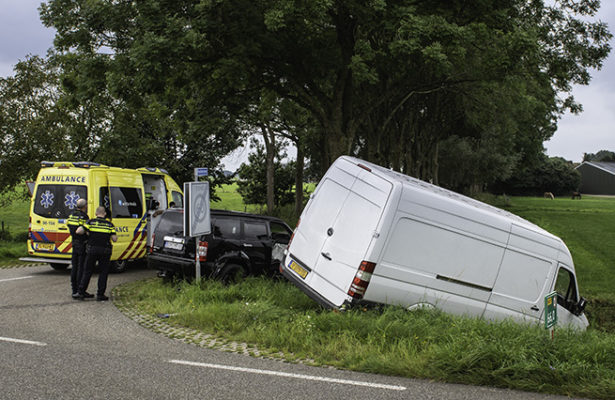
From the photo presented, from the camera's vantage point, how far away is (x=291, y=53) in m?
16.7

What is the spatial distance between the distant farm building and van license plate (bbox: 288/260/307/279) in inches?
4148

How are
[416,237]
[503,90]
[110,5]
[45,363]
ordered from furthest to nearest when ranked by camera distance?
[503,90] < [110,5] < [416,237] < [45,363]

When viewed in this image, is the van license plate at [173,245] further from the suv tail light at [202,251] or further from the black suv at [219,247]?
the suv tail light at [202,251]

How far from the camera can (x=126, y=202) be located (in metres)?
14.4

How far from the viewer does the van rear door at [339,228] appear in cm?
791

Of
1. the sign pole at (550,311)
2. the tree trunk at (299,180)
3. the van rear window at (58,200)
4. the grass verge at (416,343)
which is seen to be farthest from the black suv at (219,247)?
the tree trunk at (299,180)

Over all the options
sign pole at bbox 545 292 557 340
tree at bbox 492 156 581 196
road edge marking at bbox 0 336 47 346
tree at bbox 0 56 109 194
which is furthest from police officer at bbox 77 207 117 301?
tree at bbox 492 156 581 196

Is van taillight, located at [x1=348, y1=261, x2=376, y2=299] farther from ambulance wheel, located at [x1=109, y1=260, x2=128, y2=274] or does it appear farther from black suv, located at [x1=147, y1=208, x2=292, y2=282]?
ambulance wheel, located at [x1=109, y1=260, x2=128, y2=274]

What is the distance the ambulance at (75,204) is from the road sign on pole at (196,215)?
2426 millimetres

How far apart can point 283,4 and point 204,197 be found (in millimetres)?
5590

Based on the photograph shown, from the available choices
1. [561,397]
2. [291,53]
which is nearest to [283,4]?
[291,53]

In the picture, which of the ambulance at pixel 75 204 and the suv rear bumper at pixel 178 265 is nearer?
the suv rear bumper at pixel 178 265

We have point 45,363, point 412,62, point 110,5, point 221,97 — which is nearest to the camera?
point 45,363

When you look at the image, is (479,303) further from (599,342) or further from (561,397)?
(561,397)
